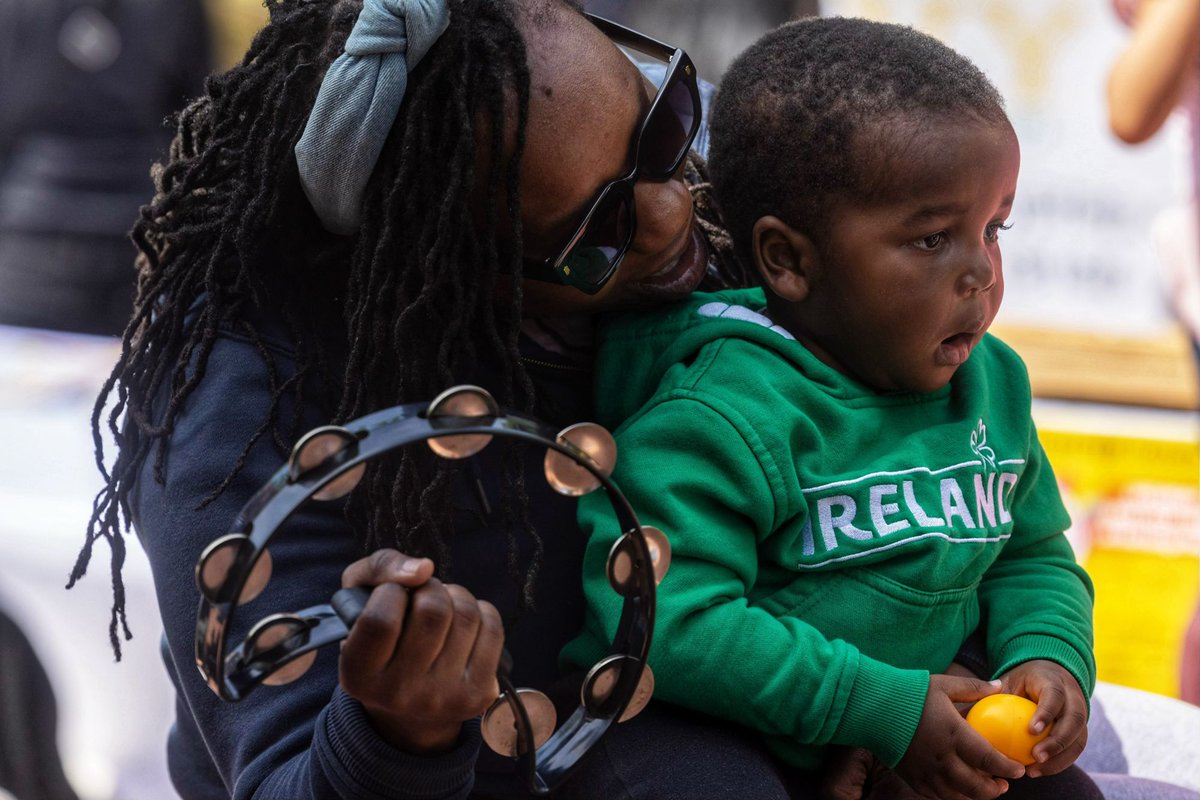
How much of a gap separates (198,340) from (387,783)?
1.77 feet

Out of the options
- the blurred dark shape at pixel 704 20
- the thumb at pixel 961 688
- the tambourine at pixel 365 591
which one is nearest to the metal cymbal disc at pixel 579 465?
the tambourine at pixel 365 591

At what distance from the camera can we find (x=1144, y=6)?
295 cm

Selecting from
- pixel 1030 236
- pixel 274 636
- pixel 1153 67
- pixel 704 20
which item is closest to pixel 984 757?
pixel 274 636

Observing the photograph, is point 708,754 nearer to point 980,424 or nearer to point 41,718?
point 980,424

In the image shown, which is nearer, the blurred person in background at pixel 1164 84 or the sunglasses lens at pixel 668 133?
the sunglasses lens at pixel 668 133

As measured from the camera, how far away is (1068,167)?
3861 millimetres

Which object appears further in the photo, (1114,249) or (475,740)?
(1114,249)

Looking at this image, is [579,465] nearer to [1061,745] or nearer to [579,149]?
[579,149]

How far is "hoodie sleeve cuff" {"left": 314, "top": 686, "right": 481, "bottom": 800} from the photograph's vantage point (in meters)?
1.05

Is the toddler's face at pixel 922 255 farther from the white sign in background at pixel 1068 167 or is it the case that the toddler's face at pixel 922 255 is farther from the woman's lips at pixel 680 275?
the white sign in background at pixel 1068 167

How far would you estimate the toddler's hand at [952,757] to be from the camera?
124cm

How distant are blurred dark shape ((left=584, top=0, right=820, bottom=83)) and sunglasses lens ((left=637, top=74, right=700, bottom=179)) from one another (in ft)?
6.85

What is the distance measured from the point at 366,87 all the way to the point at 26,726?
1990 mm

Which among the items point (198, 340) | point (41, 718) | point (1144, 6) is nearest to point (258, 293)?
point (198, 340)
